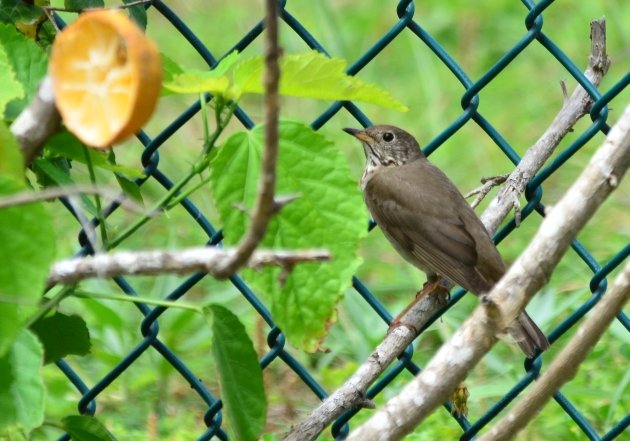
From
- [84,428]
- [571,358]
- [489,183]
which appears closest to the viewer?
[571,358]

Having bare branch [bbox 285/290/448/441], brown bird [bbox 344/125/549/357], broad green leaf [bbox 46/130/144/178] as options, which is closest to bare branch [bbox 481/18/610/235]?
bare branch [bbox 285/290/448/441]

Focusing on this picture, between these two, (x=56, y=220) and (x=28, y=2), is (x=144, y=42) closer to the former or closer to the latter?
(x=28, y=2)

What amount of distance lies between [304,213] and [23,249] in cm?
62

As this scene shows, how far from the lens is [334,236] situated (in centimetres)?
225

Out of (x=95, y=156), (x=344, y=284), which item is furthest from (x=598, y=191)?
(x=95, y=156)

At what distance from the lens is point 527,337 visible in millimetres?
3787

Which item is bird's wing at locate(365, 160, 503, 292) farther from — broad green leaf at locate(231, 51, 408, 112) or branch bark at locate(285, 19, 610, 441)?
broad green leaf at locate(231, 51, 408, 112)

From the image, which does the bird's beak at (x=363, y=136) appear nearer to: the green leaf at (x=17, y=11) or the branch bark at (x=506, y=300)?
the green leaf at (x=17, y=11)

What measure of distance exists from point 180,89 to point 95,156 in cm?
32

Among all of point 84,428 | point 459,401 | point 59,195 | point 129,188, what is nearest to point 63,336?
point 84,428

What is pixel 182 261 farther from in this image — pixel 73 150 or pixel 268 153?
pixel 73 150

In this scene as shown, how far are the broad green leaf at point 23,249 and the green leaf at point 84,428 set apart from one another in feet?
2.80

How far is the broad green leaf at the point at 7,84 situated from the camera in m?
2.14

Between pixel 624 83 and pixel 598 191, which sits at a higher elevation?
pixel 598 191
